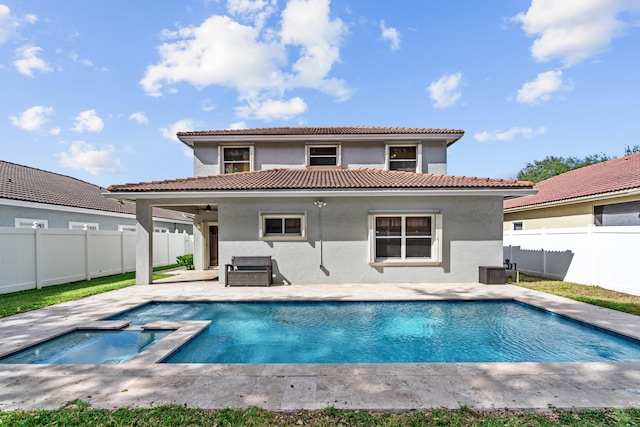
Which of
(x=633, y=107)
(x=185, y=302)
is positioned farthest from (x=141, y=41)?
(x=633, y=107)

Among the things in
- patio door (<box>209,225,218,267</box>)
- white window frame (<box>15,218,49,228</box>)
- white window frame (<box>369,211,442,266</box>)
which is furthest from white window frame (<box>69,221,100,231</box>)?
white window frame (<box>369,211,442,266</box>)

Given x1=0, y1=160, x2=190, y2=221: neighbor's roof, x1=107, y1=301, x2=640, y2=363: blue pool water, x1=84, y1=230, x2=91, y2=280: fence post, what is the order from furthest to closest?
x1=0, y1=160, x2=190, y2=221: neighbor's roof → x1=84, y1=230, x2=91, y2=280: fence post → x1=107, y1=301, x2=640, y2=363: blue pool water

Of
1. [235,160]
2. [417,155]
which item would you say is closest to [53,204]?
[235,160]

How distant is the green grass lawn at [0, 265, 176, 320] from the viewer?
813 centimetres

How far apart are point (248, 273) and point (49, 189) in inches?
566

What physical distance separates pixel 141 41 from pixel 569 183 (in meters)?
23.1

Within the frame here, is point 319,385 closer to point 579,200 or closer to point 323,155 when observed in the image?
point 323,155

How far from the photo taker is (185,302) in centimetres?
898

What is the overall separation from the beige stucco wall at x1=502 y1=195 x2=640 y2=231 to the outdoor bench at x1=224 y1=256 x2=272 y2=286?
12.7m

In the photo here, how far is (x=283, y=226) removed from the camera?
11.7m

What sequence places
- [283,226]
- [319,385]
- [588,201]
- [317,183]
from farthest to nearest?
[588,201] < [283,226] < [317,183] < [319,385]

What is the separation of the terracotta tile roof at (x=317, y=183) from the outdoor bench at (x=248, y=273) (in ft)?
9.66

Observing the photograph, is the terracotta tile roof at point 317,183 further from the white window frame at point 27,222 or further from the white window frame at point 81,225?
the white window frame at point 81,225

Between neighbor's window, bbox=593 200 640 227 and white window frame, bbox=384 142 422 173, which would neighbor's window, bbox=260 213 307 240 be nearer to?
white window frame, bbox=384 142 422 173
